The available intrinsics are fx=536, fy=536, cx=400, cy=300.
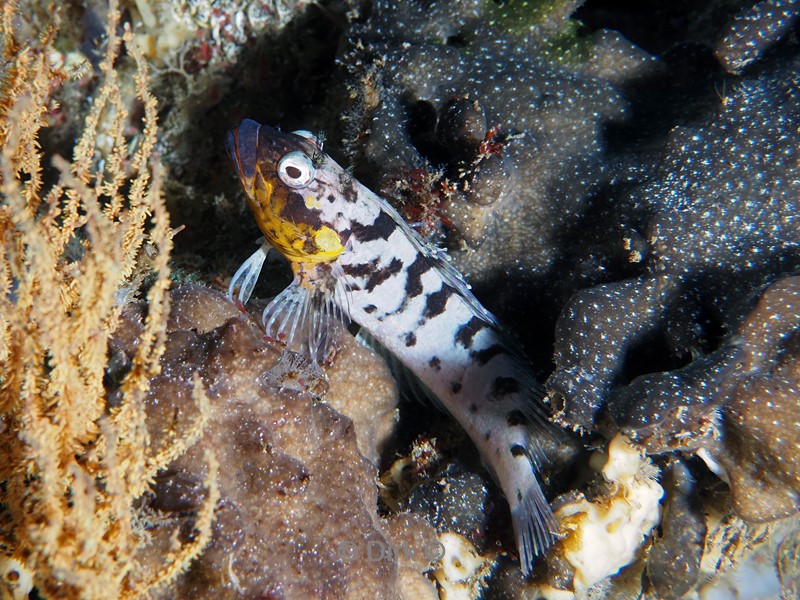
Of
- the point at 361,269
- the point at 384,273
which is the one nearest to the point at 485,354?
the point at 384,273

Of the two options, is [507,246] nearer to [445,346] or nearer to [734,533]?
[445,346]

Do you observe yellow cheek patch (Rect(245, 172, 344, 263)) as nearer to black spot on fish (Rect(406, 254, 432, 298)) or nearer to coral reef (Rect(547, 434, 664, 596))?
black spot on fish (Rect(406, 254, 432, 298))

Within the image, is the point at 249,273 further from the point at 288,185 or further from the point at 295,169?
the point at 295,169

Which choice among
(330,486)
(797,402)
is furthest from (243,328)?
(797,402)

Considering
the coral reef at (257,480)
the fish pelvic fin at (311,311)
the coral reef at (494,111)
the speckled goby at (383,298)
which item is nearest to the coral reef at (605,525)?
the speckled goby at (383,298)

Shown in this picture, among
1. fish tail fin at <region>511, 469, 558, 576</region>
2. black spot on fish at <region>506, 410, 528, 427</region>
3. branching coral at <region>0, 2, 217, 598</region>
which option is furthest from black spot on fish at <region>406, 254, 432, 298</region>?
branching coral at <region>0, 2, 217, 598</region>

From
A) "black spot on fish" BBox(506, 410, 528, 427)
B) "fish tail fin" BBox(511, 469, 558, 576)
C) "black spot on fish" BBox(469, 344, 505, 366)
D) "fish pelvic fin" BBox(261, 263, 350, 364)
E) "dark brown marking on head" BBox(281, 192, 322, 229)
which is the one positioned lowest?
"fish tail fin" BBox(511, 469, 558, 576)
